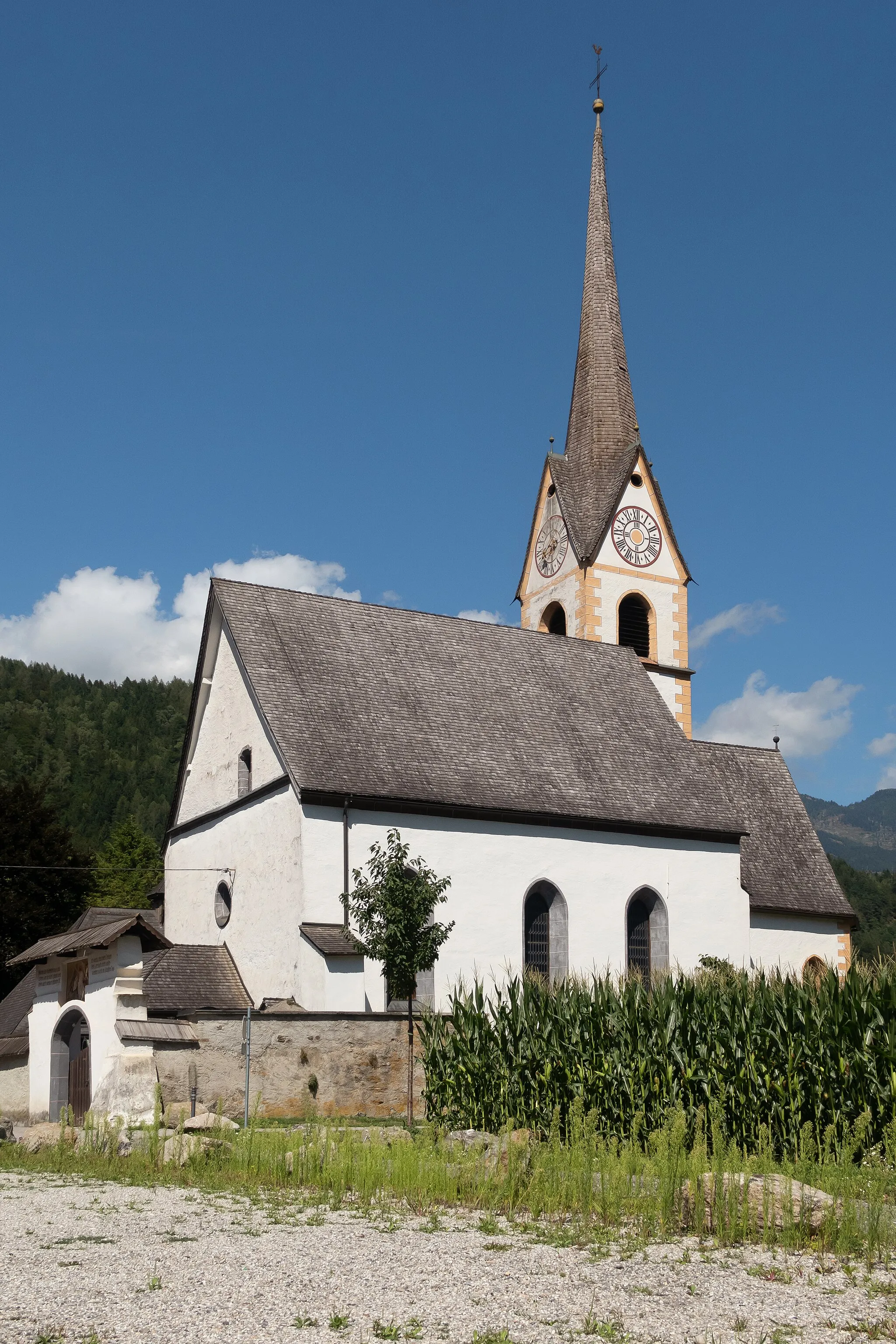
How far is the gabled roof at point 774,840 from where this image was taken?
33312 mm

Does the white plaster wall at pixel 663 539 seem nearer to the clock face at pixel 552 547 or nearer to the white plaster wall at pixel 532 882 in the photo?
the clock face at pixel 552 547

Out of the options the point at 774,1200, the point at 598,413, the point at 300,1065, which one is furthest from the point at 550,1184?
the point at 598,413

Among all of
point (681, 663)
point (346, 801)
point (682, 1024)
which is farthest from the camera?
point (681, 663)

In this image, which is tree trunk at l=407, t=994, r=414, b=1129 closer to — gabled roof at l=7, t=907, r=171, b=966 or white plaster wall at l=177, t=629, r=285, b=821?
gabled roof at l=7, t=907, r=171, b=966

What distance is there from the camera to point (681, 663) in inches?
1545

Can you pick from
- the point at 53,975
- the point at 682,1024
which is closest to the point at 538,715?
the point at 53,975

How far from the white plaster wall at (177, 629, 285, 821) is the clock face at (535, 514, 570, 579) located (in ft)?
45.9

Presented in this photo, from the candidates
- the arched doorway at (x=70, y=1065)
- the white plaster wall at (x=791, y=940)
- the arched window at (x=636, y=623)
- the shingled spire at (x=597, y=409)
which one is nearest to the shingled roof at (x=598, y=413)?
the shingled spire at (x=597, y=409)

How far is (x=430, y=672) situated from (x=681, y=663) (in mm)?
11916

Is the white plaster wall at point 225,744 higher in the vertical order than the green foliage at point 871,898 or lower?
higher

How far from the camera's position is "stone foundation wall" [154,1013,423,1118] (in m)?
19.4

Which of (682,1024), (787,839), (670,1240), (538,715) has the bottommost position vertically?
(670,1240)

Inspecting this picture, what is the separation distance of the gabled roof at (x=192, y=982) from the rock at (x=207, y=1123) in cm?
802

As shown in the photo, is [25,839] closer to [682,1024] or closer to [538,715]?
[538,715]
